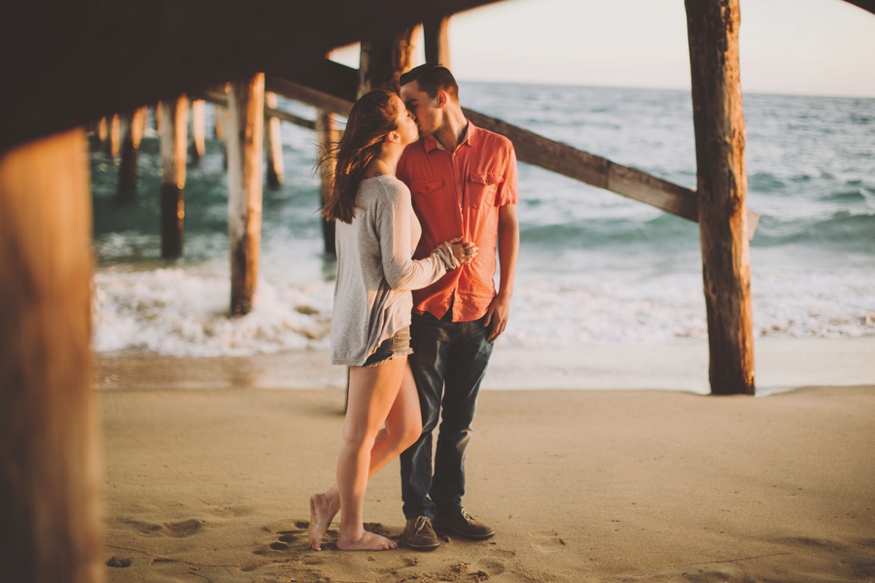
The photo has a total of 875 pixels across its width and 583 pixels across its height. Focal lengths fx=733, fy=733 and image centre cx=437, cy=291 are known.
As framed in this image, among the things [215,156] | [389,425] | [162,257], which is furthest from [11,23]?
[215,156]

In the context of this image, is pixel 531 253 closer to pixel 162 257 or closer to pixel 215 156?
pixel 162 257

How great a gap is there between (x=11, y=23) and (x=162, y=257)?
1124 centimetres

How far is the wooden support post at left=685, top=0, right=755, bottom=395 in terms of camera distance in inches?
169

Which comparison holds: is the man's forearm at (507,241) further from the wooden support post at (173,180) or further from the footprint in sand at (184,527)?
the wooden support post at (173,180)

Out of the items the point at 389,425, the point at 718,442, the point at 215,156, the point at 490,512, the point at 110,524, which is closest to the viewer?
the point at 389,425

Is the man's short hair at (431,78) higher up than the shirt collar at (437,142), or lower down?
higher up

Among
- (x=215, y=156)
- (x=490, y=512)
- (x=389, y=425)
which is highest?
(x=215, y=156)

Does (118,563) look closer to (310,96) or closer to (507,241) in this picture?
(507,241)

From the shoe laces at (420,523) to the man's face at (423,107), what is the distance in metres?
1.40

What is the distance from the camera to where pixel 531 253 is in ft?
44.1

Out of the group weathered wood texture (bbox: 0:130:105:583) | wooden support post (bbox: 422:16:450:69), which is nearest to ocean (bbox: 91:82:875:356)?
wooden support post (bbox: 422:16:450:69)

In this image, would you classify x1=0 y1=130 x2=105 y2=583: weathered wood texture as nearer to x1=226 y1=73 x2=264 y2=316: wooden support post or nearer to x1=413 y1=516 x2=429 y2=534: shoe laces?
x1=413 y1=516 x2=429 y2=534: shoe laces

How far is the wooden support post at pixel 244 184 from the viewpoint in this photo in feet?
23.4

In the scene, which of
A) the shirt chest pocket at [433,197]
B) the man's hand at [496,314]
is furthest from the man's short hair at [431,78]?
the man's hand at [496,314]
